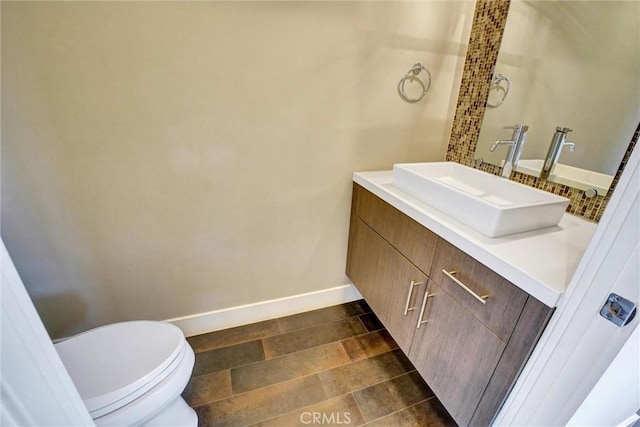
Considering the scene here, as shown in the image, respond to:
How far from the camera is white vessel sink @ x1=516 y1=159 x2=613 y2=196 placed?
1066 millimetres

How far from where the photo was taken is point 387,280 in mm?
1373

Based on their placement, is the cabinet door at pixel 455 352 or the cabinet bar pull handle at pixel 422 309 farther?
the cabinet bar pull handle at pixel 422 309

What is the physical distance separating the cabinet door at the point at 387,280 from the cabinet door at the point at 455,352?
8 centimetres

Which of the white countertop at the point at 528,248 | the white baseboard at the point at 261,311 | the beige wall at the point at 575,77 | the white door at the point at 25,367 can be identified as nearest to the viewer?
the white door at the point at 25,367

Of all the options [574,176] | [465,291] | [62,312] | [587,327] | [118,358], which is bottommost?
[62,312]

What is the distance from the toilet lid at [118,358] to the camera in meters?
0.89

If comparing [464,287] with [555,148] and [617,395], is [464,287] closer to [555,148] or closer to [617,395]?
[617,395]

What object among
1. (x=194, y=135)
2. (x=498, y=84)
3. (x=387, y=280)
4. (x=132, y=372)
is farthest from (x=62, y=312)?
(x=498, y=84)

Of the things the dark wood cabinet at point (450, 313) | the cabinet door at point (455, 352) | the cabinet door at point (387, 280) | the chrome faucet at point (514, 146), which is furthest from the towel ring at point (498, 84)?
the cabinet door at point (455, 352)

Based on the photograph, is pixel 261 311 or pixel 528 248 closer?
pixel 528 248

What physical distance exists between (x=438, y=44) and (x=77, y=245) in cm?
203

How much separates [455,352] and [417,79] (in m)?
1.35

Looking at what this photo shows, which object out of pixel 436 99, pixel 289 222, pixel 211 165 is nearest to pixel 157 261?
pixel 211 165

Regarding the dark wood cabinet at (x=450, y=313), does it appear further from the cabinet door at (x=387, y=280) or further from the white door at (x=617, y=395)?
the white door at (x=617, y=395)
